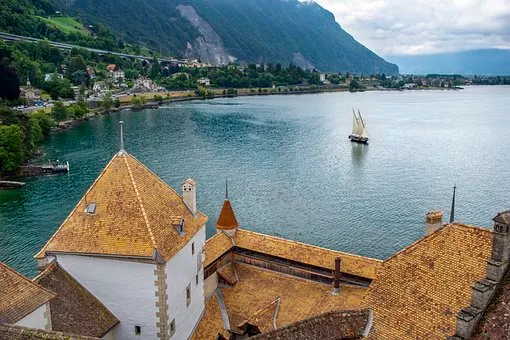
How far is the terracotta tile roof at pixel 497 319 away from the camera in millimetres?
15038

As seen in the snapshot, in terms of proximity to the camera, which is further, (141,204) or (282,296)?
(282,296)

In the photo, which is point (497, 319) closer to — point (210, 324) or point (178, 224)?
point (178, 224)

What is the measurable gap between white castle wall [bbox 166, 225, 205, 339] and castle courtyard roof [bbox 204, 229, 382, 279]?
249 centimetres

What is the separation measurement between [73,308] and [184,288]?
6142mm

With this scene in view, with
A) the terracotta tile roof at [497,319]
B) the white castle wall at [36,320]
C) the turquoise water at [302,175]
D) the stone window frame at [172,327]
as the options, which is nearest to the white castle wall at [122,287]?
the stone window frame at [172,327]

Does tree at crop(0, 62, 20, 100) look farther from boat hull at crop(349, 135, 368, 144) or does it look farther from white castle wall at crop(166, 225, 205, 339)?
white castle wall at crop(166, 225, 205, 339)

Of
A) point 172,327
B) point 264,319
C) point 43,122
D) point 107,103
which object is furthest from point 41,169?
point 107,103

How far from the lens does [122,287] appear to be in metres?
25.3

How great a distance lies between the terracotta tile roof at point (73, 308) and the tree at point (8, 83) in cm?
12719

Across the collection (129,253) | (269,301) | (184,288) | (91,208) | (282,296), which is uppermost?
(91,208)

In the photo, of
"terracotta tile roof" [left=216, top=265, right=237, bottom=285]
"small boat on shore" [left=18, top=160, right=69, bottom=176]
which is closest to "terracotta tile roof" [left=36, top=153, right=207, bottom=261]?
"terracotta tile roof" [left=216, top=265, right=237, bottom=285]

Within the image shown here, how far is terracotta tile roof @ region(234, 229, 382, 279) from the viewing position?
29.7 meters

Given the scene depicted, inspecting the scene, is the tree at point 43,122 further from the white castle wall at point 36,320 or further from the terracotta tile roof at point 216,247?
the white castle wall at point 36,320

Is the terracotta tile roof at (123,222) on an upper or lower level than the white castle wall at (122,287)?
upper
